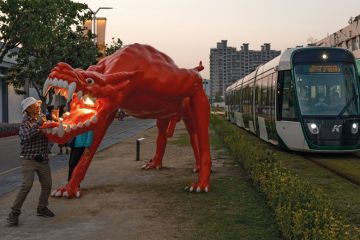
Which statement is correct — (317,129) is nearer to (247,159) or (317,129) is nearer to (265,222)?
(247,159)

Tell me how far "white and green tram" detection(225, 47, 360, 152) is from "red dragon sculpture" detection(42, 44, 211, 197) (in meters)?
4.64

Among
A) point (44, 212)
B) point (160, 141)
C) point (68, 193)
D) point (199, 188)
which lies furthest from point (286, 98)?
point (44, 212)

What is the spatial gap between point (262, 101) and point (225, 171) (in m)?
6.91

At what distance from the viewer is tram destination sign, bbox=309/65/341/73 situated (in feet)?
45.9

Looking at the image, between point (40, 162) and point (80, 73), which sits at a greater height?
point (80, 73)

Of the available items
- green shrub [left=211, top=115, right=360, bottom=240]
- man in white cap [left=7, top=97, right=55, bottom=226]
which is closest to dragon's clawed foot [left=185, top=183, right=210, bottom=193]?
green shrub [left=211, top=115, right=360, bottom=240]

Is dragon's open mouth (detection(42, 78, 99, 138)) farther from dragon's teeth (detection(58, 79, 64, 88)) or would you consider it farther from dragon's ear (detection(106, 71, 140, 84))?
dragon's ear (detection(106, 71, 140, 84))

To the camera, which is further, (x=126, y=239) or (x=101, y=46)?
(x=101, y=46)

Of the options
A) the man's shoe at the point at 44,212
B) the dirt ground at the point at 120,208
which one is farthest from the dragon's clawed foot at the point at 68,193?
the man's shoe at the point at 44,212

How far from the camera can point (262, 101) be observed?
17906 mm

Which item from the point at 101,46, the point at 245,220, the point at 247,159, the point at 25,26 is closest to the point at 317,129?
the point at 247,159

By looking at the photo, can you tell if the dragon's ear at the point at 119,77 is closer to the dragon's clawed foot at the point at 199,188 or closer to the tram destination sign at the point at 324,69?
the dragon's clawed foot at the point at 199,188

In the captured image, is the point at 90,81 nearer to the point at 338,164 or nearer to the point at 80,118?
the point at 80,118

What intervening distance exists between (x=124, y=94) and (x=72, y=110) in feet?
3.23
